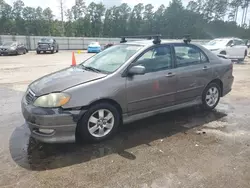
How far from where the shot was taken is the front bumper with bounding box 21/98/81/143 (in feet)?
11.0

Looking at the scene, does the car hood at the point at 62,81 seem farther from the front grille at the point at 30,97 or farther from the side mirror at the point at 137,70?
the side mirror at the point at 137,70

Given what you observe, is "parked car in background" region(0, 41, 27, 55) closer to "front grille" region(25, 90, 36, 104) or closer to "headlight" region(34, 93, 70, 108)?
"front grille" region(25, 90, 36, 104)

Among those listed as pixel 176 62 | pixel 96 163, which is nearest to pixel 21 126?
pixel 96 163

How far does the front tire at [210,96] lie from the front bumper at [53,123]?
2.98 meters

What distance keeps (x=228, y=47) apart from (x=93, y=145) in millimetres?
13715

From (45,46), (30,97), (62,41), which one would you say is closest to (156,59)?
(30,97)

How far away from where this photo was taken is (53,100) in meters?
3.42

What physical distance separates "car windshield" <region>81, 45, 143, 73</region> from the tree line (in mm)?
63817

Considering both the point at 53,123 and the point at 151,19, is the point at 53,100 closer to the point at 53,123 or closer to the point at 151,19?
the point at 53,123

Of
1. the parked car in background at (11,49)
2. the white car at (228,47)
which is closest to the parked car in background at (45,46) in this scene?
the parked car in background at (11,49)

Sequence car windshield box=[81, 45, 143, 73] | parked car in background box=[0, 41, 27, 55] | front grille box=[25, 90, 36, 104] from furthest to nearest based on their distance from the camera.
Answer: parked car in background box=[0, 41, 27, 55], car windshield box=[81, 45, 143, 73], front grille box=[25, 90, 36, 104]

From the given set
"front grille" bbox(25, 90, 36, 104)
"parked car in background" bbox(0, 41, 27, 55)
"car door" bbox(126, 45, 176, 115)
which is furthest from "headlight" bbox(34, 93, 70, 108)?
"parked car in background" bbox(0, 41, 27, 55)

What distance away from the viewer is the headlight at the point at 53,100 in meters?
3.41

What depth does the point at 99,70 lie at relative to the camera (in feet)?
13.6
